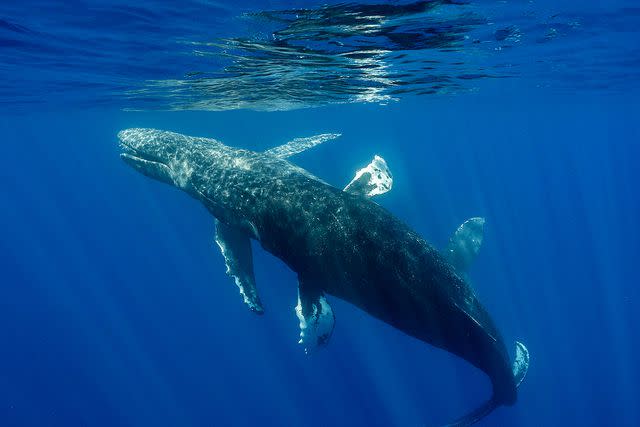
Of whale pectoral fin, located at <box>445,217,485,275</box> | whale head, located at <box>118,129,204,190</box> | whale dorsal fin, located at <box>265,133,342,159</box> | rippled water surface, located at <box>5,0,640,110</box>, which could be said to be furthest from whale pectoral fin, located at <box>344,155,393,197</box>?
whale head, located at <box>118,129,204,190</box>

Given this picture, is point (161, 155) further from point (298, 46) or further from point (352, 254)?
point (352, 254)

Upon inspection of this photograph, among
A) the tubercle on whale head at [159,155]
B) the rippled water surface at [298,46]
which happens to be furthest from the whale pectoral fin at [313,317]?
the rippled water surface at [298,46]

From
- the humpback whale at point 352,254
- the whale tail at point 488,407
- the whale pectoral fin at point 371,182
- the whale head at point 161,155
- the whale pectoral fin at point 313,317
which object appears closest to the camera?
the humpback whale at point 352,254

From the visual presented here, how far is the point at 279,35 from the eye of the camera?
44.3ft

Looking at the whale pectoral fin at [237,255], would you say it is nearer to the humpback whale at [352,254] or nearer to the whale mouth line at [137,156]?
the humpback whale at [352,254]

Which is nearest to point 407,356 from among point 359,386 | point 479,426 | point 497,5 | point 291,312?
point 359,386

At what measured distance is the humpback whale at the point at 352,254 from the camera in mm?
6750

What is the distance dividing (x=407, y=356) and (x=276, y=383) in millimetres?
8303

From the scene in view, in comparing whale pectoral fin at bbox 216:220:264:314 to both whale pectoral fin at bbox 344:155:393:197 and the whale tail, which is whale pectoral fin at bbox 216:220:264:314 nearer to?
whale pectoral fin at bbox 344:155:393:197

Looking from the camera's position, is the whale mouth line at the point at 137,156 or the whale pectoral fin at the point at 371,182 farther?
the whale mouth line at the point at 137,156

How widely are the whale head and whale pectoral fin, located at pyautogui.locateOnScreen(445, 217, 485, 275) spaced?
A: 726cm

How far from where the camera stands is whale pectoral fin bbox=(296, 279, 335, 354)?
8.58 meters

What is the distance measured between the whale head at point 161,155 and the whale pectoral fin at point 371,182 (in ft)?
16.3

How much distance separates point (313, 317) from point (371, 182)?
10.6ft
